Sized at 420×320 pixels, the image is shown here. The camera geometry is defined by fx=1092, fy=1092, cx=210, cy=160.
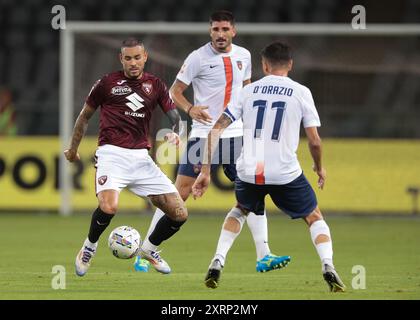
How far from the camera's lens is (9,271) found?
9.75 m

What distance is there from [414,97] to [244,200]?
9202 mm

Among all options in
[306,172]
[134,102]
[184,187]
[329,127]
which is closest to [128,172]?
[134,102]

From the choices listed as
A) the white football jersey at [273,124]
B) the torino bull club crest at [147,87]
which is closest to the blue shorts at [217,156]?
the torino bull club crest at [147,87]

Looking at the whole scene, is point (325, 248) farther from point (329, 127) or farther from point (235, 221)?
point (329, 127)

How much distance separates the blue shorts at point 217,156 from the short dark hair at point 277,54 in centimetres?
182

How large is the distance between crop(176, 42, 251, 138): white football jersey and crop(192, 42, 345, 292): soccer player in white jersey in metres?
1.87

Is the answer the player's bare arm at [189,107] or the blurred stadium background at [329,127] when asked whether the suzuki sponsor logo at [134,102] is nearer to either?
the player's bare arm at [189,107]

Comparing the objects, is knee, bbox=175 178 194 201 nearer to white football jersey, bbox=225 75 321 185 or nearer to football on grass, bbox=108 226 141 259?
football on grass, bbox=108 226 141 259

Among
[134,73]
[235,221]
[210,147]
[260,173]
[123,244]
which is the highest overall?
[134,73]

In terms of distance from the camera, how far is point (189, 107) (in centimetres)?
998

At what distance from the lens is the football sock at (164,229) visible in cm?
940

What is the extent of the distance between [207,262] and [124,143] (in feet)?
7.12

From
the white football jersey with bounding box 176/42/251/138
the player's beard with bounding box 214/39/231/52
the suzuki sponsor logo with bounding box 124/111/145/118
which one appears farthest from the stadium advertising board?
the suzuki sponsor logo with bounding box 124/111/145/118
